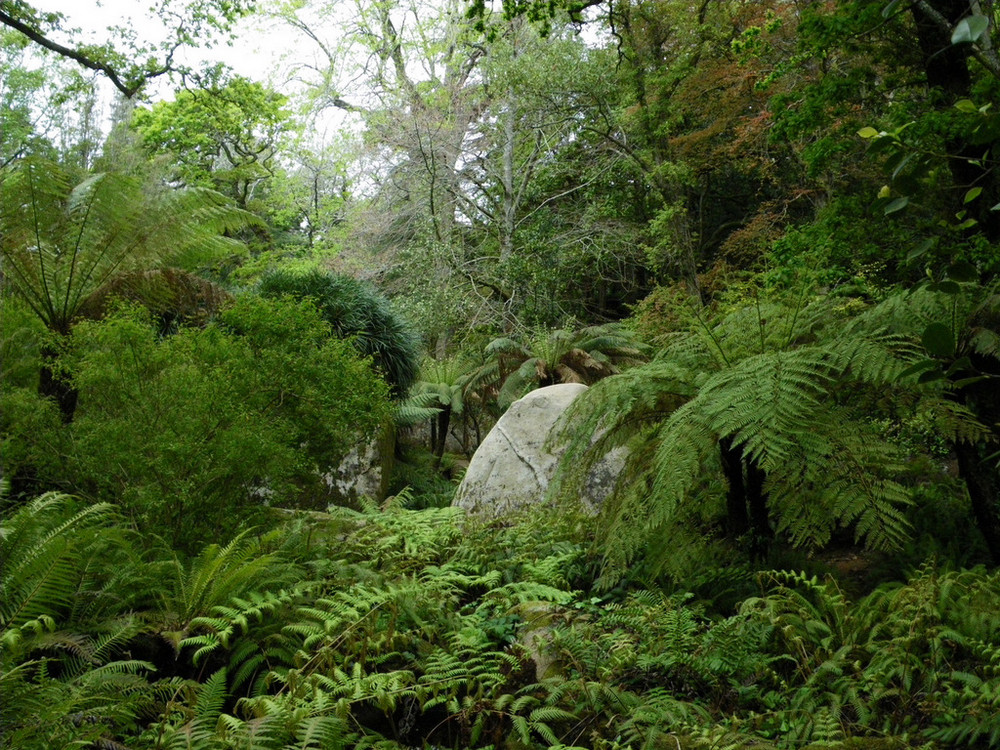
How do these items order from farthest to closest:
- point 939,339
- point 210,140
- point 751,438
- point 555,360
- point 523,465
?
1. point 210,140
2. point 555,360
3. point 523,465
4. point 751,438
5. point 939,339

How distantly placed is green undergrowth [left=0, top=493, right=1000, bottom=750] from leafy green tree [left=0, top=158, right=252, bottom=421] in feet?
9.10

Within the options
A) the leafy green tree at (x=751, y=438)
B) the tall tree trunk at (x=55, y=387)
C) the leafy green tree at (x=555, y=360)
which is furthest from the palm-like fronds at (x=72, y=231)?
the leafy green tree at (x=555, y=360)

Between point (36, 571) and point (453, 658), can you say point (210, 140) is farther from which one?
point (453, 658)

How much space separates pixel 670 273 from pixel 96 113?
40.4 feet

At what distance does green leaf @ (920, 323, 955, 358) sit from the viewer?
107 centimetres

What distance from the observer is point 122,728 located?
106 inches

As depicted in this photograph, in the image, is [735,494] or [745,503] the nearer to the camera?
[735,494]

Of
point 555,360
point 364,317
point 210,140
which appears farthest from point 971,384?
point 210,140

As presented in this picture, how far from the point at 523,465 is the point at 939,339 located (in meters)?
5.32

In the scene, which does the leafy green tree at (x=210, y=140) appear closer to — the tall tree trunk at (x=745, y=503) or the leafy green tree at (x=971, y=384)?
the tall tree trunk at (x=745, y=503)

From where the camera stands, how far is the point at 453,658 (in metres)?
3.19

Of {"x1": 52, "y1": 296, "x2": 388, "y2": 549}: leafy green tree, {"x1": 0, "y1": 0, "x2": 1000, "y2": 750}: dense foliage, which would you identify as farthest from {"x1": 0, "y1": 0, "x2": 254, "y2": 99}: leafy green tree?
{"x1": 52, "y1": 296, "x2": 388, "y2": 549}: leafy green tree

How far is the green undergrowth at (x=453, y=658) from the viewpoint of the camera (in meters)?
2.49

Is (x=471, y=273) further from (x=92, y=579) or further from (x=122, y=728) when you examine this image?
(x=122, y=728)
